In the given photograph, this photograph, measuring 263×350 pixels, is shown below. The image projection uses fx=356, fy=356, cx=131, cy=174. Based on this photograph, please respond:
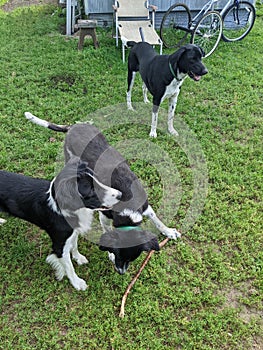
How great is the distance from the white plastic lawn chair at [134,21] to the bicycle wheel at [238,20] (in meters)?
1.70

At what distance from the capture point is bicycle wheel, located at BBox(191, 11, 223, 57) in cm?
722

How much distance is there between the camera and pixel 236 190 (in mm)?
4320

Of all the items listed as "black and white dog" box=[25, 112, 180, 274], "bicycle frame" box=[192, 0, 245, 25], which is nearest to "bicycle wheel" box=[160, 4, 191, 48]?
"bicycle frame" box=[192, 0, 245, 25]

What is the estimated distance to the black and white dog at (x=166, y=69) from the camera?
14.3ft

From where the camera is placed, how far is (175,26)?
773cm

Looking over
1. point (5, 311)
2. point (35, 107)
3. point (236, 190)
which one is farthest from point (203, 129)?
point (5, 311)

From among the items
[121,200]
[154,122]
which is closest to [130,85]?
[154,122]

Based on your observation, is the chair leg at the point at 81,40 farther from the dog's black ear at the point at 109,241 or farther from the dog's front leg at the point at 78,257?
the dog's black ear at the point at 109,241

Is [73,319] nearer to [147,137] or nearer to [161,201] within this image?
[161,201]

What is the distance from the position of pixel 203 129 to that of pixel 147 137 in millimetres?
853

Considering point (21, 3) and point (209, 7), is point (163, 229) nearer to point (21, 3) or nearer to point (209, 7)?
point (209, 7)

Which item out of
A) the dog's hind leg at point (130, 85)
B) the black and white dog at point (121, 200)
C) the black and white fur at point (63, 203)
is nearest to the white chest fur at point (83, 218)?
the black and white fur at point (63, 203)

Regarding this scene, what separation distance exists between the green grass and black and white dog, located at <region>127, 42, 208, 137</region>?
0.55m

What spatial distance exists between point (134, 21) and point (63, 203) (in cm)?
543
